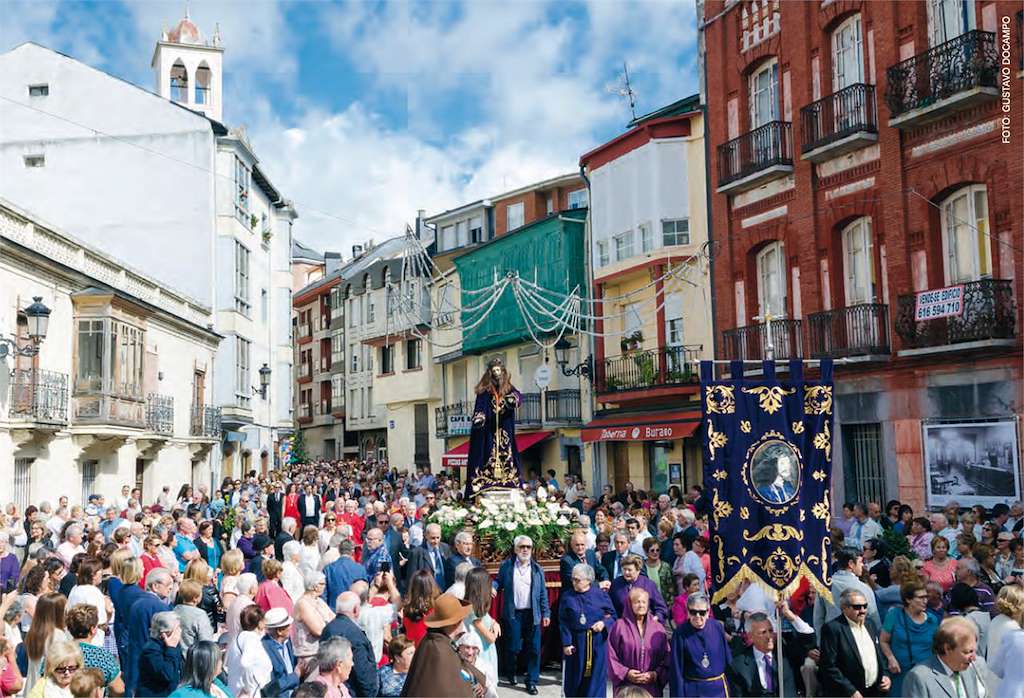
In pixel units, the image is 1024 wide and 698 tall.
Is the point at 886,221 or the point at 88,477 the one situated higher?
the point at 886,221

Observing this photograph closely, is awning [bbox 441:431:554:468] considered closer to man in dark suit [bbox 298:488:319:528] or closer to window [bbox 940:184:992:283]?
man in dark suit [bbox 298:488:319:528]

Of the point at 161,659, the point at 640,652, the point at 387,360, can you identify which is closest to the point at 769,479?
the point at 640,652

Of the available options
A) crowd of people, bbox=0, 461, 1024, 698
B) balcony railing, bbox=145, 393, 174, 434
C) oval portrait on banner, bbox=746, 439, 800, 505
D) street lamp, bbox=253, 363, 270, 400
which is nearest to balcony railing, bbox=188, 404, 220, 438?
balcony railing, bbox=145, 393, 174, 434

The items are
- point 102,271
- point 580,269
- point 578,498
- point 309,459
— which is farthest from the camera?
point 309,459

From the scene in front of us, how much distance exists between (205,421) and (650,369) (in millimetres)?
15447

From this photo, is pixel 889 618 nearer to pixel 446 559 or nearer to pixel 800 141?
pixel 446 559

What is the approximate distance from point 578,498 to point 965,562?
12827 millimetres

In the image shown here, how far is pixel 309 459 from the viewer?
6694cm

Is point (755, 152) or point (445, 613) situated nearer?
point (445, 613)

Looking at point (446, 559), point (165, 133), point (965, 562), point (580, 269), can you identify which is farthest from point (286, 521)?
point (165, 133)

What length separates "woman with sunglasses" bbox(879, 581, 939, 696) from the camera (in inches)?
331

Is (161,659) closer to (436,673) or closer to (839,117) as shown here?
(436,673)

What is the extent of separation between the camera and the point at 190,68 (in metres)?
39.3

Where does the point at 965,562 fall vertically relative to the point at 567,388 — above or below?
below
